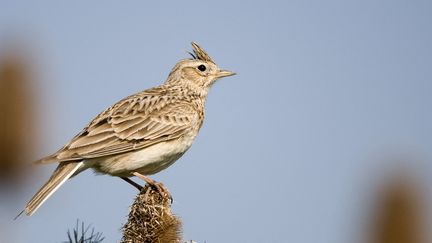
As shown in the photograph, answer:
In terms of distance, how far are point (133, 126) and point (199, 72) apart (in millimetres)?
2182

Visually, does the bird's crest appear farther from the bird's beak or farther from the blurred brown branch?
the blurred brown branch

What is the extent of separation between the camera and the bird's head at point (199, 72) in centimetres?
1106

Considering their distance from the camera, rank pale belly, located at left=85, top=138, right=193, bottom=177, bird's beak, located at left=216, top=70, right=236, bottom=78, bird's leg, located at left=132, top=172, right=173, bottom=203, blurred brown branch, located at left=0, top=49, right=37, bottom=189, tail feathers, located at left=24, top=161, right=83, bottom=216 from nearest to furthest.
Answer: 1. bird's leg, located at left=132, top=172, right=173, bottom=203
2. tail feathers, located at left=24, top=161, right=83, bottom=216
3. blurred brown branch, located at left=0, top=49, right=37, bottom=189
4. pale belly, located at left=85, top=138, right=193, bottom=177
5. bird's beak, located at left=216, top=70, right=236, bottom=78

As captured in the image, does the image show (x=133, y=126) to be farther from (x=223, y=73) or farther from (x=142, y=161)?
(x=223, y=73)

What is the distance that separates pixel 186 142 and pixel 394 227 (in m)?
4.10

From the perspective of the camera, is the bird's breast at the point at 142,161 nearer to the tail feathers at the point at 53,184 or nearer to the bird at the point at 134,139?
the bird at the point at 134,139

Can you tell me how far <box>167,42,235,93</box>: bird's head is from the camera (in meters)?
11.1

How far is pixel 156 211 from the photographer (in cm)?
546

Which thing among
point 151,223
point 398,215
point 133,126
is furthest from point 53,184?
point 398,215

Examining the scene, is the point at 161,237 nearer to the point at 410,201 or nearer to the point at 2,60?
the point at 410,201

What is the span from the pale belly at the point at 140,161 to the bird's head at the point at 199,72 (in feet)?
7.24

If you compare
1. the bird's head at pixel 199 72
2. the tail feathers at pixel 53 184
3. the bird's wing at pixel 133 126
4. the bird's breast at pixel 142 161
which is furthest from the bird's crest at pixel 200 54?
the tail feathers at pixel 53 184

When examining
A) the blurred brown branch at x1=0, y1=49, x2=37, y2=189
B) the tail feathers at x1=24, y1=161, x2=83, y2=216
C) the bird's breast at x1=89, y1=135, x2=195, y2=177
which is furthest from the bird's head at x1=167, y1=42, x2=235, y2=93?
the tail feathers at x1=24, y1=161, x2=83, y2=216

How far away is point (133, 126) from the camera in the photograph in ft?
30.6
